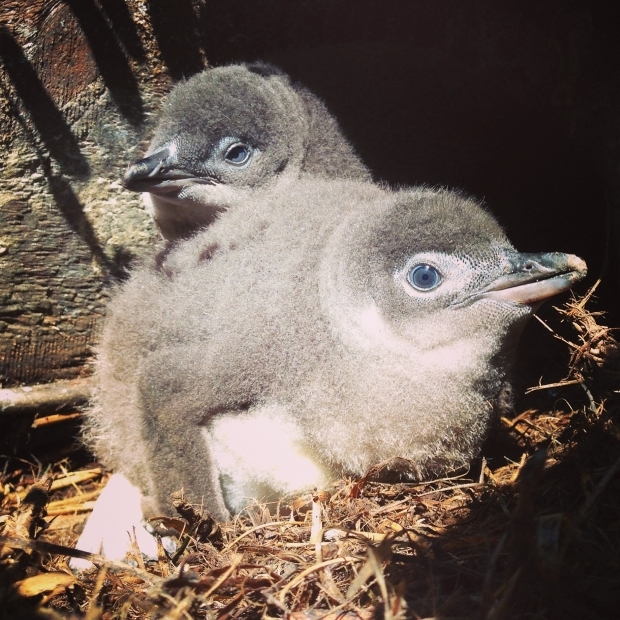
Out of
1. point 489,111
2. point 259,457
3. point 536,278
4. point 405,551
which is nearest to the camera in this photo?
point 405,551

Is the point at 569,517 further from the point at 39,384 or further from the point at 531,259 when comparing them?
the point at 39,384

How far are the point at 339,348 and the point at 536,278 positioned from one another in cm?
66

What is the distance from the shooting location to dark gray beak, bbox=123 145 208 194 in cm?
299

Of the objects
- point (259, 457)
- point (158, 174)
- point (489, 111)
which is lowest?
point (259, 457)

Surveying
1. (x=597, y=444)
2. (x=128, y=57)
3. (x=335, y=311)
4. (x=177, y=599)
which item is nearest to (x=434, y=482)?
(x=597, y=444)

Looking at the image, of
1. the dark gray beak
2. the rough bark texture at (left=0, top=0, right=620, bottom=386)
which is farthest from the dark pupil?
the rough bark texture at (left=0, top=0, right=620, bottom=386)

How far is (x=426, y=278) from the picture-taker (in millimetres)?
2248

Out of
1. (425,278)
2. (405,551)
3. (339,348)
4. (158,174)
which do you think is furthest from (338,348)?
(158,174)

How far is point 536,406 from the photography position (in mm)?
3121

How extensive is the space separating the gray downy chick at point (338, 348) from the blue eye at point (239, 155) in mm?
831

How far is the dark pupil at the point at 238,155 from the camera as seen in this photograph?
318cm

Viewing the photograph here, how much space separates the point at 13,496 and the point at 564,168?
2.92m

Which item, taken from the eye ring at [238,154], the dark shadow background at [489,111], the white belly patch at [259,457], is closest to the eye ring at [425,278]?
the white belly patch at [259,457]

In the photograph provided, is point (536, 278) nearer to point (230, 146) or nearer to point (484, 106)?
point (484, 106)
